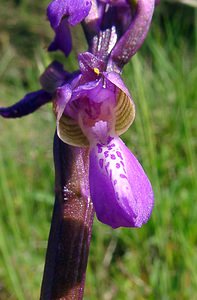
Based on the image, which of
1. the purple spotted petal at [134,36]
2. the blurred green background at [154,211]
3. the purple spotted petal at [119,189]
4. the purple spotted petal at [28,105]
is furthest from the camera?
the blurred green background at [154,211]

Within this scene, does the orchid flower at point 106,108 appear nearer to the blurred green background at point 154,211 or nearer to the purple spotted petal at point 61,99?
Result: the purple spotted petal at point 61,99

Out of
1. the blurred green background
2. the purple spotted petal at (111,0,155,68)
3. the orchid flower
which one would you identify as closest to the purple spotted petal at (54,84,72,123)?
the orchid flower

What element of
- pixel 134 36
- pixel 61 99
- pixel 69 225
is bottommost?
pixel 69 225

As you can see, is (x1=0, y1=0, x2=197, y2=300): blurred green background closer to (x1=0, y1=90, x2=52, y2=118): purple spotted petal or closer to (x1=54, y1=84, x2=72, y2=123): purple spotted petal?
(x1=0, y1=90, x2=52, y2=118): purple spotted petal

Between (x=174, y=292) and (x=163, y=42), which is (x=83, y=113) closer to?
(x=174, y=292)

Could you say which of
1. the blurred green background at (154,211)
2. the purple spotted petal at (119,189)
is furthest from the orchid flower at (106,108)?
the blurred green background at (154,211)

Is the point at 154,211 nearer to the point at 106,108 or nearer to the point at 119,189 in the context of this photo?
the point at 106,108

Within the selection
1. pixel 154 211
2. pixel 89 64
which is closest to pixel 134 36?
pixel 89 64
